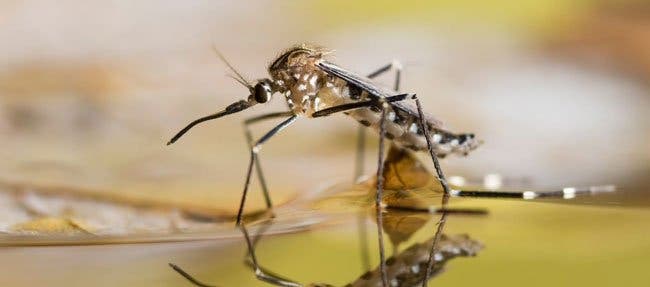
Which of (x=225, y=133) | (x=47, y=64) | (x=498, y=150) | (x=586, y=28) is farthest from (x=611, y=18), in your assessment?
(x=47, y=64)

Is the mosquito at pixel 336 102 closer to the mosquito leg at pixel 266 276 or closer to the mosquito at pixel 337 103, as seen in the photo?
the mosquito at pixel 337 103

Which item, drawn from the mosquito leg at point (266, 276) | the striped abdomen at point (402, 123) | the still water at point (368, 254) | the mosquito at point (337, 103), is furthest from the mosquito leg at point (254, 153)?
the mosquito leg at point (266, 276)

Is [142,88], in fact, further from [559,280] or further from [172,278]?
[559,280]

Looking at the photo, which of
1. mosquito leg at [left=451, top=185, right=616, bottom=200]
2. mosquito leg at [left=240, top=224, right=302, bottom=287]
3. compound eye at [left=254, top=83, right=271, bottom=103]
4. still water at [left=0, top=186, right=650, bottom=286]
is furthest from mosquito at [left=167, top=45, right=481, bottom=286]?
mosquito leg at [left=240, top=224, right=302, bottom=287]

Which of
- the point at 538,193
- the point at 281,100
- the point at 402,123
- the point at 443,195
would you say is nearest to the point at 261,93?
the point at 402,123

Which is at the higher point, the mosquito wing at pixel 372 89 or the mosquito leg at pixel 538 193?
the mosquito wing at pixel 372 89

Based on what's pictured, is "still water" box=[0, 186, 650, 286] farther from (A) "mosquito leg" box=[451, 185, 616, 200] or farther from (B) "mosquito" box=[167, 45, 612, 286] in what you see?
(B) "mosquito" box=[167, 45, 612, 286]

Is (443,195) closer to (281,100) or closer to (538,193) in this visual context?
(538,193)
